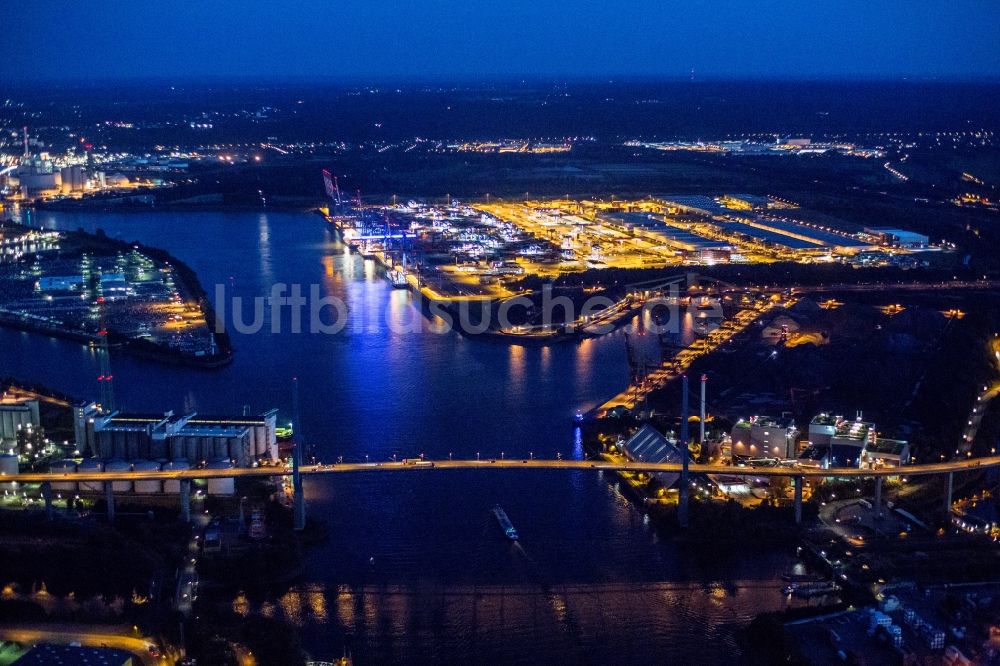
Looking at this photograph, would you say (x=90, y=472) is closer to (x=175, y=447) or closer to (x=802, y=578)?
(x=175, y=447)

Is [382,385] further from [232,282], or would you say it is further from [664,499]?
[232,282]

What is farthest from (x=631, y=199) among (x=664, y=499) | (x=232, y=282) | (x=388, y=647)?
(x=388, y=647)

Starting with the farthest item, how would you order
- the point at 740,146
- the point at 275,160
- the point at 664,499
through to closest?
1. the point at 740,146
2. the point at 275,160
3. the point at 664,499

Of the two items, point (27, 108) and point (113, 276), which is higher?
point (27, 108)

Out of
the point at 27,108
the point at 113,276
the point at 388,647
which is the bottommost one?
the point at 388,647

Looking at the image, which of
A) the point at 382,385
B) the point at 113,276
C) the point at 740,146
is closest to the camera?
the point at 382,385

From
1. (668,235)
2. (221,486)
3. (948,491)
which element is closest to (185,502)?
(221,486)
